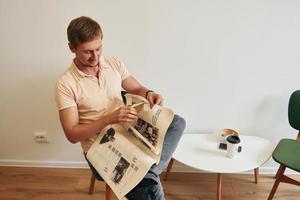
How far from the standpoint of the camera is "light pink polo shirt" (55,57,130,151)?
1294 millimetres

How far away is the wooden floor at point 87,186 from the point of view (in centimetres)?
186

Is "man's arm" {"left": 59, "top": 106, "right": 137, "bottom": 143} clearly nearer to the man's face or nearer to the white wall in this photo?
the man's face

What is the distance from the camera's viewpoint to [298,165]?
4.94 ft

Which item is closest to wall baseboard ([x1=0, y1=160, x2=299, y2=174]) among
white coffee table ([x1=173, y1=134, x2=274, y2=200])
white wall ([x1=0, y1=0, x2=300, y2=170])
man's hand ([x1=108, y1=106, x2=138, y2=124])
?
white wall ([x1=0, y1=0, x2=300, y2=170])

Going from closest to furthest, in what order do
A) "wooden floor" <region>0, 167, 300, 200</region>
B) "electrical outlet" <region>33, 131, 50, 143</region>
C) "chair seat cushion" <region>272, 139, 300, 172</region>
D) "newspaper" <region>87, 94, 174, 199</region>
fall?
"newspaper" <region>87, 94, 174, 199</region>
"chair seat cushion" <region>272, 139, 300, 172</region>
"wooden floor" <region>0, 167, 300, 200</region>
"electrical outlet" <region>33, 131, 50, 143</region>

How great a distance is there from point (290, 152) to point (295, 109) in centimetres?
29

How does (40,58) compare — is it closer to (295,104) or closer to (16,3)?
(16,3)

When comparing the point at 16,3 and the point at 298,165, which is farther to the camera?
the point at 16,3

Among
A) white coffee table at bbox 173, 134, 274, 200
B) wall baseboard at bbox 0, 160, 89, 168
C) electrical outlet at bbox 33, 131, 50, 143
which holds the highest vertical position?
white coffee table at bbox 173, 134, 274, 200

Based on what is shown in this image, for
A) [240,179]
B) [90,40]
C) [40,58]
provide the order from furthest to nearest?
[240,179] → [40,58] → [90,40]

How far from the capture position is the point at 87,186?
1943 millimetres

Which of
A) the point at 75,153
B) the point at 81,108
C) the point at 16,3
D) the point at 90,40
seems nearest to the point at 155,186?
the point at 81,108

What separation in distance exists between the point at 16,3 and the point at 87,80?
79 centimetres

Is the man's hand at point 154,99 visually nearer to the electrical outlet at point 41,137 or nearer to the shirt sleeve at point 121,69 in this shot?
the shirt sleeve at point 121,69
